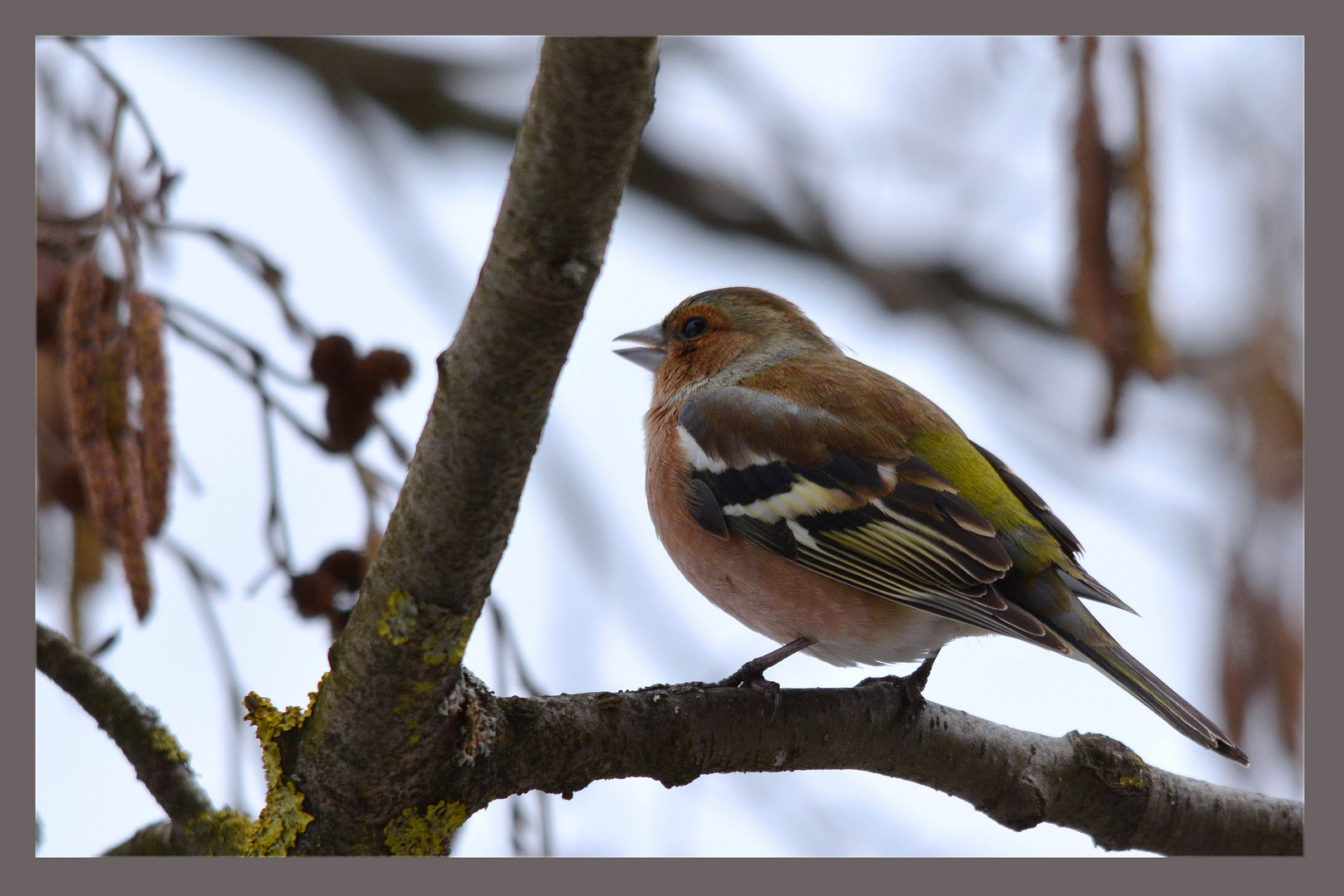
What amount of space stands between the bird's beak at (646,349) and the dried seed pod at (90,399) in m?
2.48

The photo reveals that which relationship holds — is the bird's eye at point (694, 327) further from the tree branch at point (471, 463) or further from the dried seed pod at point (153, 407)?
the tree branch at point (471, 463)

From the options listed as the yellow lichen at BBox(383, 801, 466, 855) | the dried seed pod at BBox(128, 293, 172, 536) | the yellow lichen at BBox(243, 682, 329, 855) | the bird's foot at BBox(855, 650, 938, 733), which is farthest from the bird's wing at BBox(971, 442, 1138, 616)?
the dried seed pod at BBox(128, 293, 172, 536)

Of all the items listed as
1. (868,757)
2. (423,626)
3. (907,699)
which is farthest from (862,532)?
(423,626)

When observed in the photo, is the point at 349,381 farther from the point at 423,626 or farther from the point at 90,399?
the point at 423,626

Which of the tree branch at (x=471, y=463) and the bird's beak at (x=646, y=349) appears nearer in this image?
the tree branch at (x=471, y=463)

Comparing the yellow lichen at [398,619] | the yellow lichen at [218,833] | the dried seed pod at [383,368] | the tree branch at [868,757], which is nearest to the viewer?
the yellow lichen at [398,619]

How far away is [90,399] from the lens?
2475mm

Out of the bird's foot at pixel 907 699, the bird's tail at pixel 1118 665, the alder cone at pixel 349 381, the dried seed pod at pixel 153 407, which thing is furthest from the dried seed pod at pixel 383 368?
the bird's tail at pixel 1118 665

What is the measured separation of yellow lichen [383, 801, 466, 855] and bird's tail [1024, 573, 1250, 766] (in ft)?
5.84

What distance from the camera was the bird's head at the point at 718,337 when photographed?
4.59m

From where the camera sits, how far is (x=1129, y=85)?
295 cm

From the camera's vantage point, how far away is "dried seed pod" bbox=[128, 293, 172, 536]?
2.58m

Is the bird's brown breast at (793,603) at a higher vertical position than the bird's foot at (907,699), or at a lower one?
higher

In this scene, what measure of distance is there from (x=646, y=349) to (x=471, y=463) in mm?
2928
